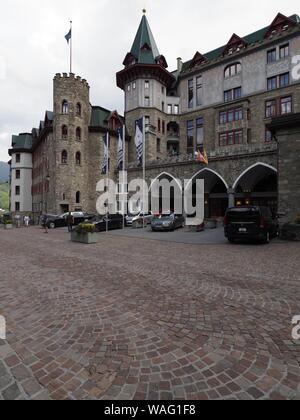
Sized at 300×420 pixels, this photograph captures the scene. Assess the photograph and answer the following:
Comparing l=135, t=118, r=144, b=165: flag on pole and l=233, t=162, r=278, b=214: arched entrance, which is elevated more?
l=135, t=118, r=144, b=165: flag on pole

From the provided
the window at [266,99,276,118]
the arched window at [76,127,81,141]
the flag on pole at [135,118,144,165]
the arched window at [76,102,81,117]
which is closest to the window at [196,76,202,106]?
the window at [266,99,276,118]

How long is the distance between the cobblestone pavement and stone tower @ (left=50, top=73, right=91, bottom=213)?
27.6 m

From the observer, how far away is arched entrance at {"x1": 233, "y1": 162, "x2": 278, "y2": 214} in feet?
84.5

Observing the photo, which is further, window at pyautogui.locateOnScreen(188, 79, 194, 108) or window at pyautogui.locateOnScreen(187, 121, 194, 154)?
window at pyautogui.locateOnScreen(188, 79, 194, 108)

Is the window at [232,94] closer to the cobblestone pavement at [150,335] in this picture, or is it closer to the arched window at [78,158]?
the arched window at [78,158]

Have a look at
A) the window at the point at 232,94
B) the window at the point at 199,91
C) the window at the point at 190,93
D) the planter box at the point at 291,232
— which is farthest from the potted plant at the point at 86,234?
the window at the point at 190,93

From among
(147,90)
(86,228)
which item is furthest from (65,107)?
(86,228)

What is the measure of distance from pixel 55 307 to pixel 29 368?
177 centimetres

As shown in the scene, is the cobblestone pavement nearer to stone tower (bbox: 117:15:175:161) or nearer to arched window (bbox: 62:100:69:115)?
arched window (bbox: 62:100:69:115)

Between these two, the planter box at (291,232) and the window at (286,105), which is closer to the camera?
the planter box at (291,232)

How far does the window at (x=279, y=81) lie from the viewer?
1211 inches

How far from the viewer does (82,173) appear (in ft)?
113

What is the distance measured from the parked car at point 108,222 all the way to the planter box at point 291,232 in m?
13.9
